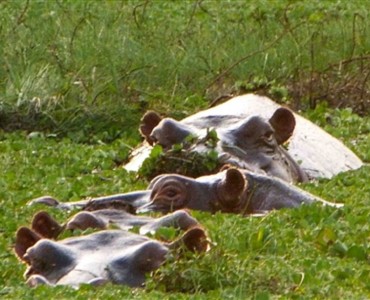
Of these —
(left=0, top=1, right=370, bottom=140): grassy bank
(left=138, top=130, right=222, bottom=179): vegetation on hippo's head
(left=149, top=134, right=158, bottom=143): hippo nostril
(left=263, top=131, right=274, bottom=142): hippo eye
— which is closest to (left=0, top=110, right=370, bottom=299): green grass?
(left=138, top=130, right=222, bottom=179): vegetation on hippo's head

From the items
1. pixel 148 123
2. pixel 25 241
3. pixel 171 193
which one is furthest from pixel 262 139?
pixel 25 241

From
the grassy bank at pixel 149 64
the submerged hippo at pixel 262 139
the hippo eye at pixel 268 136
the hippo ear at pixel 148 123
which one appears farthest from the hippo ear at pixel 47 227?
the grassy bank at pixel 149 64

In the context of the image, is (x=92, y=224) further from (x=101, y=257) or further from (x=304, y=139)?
(x=304, y=139)

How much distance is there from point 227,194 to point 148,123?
203 cm

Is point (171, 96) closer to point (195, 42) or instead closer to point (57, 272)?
point (195, 42)

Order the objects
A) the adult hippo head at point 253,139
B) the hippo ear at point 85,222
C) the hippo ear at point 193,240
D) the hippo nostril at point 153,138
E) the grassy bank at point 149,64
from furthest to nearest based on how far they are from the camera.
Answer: the grassy bank at point 149,64 < the hippo nostril at point 153,138 < the adult hippo head at point 253,139 < the hippo ear at point 85,222 < the hippo ear at point 193,240

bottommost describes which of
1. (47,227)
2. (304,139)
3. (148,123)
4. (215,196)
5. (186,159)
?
(304,139)

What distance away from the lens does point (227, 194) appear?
662 cm

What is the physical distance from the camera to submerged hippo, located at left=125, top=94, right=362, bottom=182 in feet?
26.0

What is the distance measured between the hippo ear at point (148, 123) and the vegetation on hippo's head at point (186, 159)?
72 centimetres

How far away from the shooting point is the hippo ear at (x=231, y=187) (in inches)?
256

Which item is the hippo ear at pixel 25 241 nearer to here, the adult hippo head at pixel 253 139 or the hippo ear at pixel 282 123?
the adult hippo head at pixel 253 139

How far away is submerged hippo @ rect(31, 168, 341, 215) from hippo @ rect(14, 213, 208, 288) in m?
1.31

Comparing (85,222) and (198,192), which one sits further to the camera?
(198,192)
